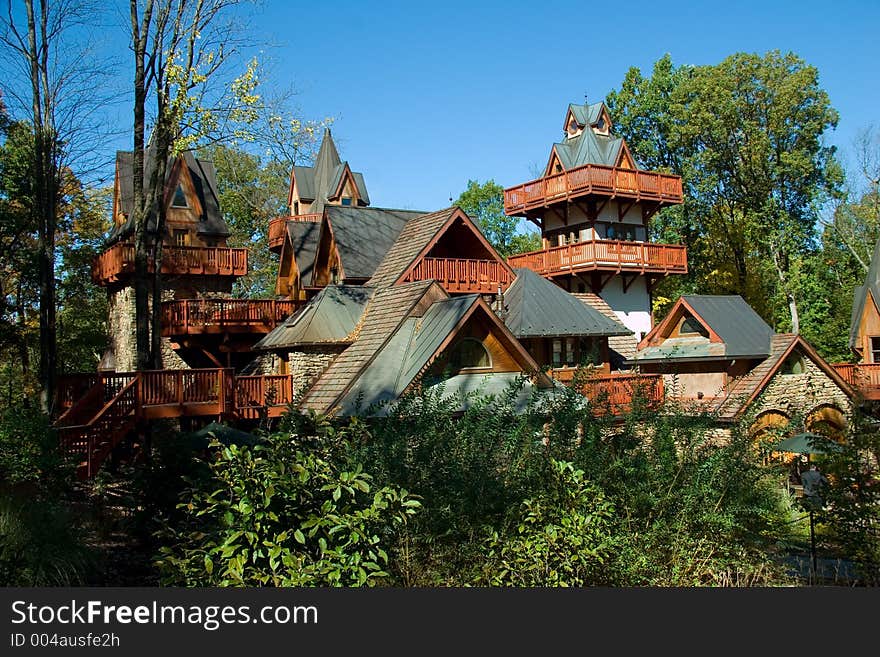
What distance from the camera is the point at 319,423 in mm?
7965

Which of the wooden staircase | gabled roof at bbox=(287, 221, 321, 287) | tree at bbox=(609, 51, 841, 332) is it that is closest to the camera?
the wooden staircase

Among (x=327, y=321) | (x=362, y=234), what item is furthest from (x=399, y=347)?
(x=362, y=234)

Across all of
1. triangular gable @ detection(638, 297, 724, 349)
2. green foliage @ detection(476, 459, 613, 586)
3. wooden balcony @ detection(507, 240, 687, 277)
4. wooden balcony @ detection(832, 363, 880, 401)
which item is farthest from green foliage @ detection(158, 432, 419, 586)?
wooden balcony @ detection(507, 240, 687, 277)

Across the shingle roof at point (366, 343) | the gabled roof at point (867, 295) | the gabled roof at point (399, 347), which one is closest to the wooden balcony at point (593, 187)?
the gabled roof at point (867, 295)

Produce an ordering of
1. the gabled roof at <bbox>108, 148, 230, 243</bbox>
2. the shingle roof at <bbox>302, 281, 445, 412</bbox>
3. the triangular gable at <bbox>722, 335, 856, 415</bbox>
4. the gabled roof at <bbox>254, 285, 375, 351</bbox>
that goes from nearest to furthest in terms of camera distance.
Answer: the shingle roof at <bbox>302, 281, 445, 412</bbox> → the gabled roof at <bbox>254, 285, 375, 351</bbox> → the triangular gable at <bbox>722, 335, 856, 415</bbox> → the gabled roof at <bbox>108, 148, 230, 243</bbox>

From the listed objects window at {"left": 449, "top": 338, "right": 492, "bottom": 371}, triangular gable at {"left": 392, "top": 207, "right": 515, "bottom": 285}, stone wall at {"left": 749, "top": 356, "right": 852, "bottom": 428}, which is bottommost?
stone wall at {"left": 749, "top": 356, "right": 852, "bottom": 428}

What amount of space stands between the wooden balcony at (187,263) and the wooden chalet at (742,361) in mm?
14568

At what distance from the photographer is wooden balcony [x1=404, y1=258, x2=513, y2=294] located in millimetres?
25609

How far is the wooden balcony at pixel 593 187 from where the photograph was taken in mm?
34781

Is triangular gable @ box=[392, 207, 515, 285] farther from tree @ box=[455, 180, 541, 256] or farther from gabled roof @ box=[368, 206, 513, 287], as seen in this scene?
tree @ box=[455, 180, 541, 256]

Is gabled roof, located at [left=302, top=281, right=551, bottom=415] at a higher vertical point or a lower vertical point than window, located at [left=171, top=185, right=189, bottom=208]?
lower

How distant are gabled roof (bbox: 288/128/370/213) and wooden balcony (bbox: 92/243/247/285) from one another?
1237 centimetres

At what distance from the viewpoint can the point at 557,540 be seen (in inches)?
300

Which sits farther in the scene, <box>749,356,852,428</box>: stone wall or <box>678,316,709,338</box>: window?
<box>678,316,709,338</box>: window
